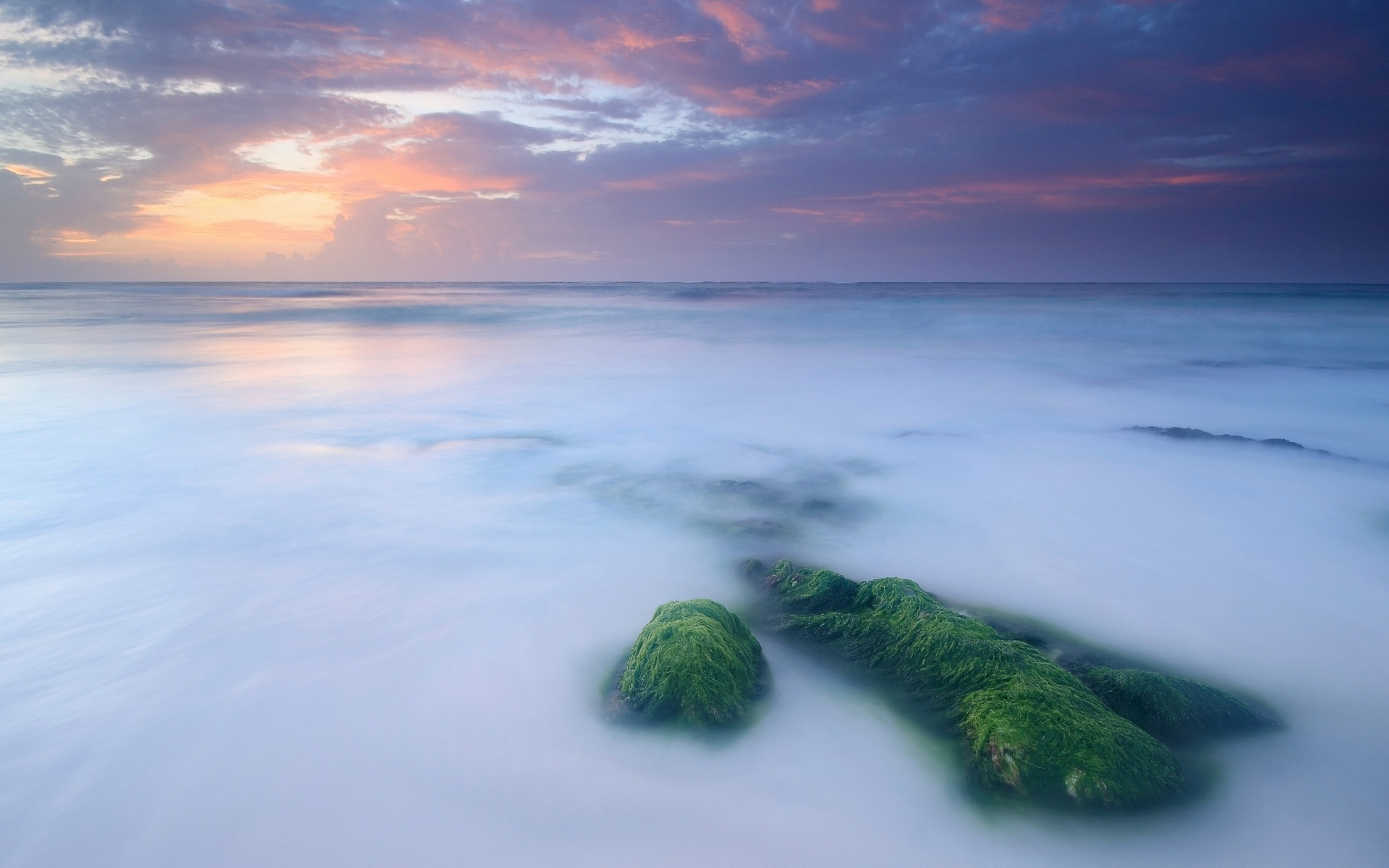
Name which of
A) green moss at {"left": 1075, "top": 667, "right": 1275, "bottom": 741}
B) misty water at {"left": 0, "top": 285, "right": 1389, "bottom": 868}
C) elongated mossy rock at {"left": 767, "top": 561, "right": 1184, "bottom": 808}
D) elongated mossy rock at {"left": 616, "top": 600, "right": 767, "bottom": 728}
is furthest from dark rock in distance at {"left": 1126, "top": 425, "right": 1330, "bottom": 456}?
elongated mossy rock at {"left": 616, "top": 600, "right": 767, "bottom": 728}

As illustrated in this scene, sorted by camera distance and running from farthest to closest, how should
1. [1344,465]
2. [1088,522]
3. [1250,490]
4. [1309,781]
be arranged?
1. [1344,465]
2. [1250,490]
3. [1088,522]
4. [1309,781]

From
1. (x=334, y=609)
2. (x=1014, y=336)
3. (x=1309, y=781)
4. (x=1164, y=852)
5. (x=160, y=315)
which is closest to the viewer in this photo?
(x=1164, y=852)

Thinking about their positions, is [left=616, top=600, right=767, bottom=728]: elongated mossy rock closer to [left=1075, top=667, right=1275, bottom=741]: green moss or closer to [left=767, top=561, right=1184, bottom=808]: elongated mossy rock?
[left=767, top=561, right=1184, bottom=808]: elongated mossy rock

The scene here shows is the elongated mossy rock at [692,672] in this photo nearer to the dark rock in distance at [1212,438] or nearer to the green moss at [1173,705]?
the green moss at [1173,705]

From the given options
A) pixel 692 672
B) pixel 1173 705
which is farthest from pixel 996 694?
pixel 692 672

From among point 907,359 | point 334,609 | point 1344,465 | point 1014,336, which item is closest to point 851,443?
point 1344,465

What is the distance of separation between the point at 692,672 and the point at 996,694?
1.52 metres

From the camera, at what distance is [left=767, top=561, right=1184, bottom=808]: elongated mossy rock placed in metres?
2.94

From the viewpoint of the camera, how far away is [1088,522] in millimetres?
6535

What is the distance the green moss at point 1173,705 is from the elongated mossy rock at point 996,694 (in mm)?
276

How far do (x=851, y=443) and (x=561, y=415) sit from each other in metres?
4.99

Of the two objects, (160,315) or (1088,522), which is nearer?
(1088,522)

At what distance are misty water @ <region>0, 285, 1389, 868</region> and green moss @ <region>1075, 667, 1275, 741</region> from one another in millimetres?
126

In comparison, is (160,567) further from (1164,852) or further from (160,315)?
(160,315)
